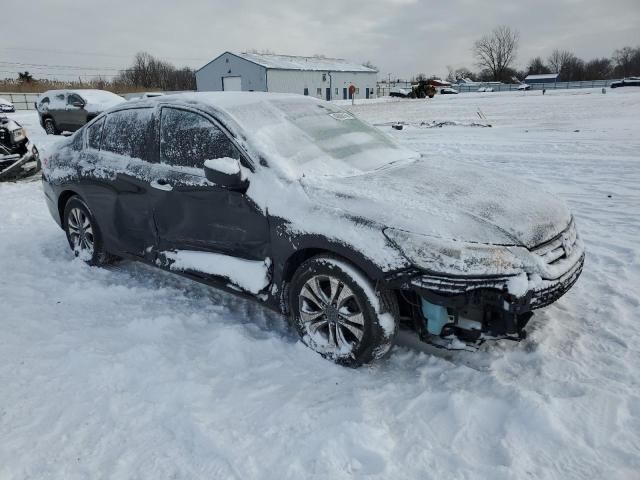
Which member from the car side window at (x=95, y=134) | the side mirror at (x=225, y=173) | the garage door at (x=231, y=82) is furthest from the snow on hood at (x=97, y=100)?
the garage door at (x=231, y=82)

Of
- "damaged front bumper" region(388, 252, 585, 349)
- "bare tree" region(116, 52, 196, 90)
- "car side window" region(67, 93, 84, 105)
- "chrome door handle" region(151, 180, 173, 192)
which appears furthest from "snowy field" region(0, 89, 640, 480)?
"bare tree" region(116, 52, 196, 90)

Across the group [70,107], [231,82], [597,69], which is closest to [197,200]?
[70,107]

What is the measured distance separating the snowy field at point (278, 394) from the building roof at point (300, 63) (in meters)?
45.4

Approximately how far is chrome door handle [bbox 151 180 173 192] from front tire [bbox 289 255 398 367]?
1.34m

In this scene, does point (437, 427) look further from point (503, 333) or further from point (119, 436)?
point (119, 436)

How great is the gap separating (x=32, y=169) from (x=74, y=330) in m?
7.05

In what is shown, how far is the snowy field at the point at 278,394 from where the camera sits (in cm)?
229

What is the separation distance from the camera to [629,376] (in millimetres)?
2809

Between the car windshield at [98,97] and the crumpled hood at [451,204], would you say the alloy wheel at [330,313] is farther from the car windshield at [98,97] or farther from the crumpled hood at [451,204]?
the car windshield at [98,97]

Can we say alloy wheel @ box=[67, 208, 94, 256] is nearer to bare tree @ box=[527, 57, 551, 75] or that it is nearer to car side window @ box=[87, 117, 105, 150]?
car side window @ box=[87, 117, 105, 150]

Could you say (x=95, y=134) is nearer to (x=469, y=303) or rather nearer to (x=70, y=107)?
(x=469, y=303)

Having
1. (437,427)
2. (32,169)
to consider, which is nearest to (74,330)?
(437,427)

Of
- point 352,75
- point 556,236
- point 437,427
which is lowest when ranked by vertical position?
point 437,427

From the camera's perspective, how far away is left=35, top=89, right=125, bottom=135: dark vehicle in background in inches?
659
